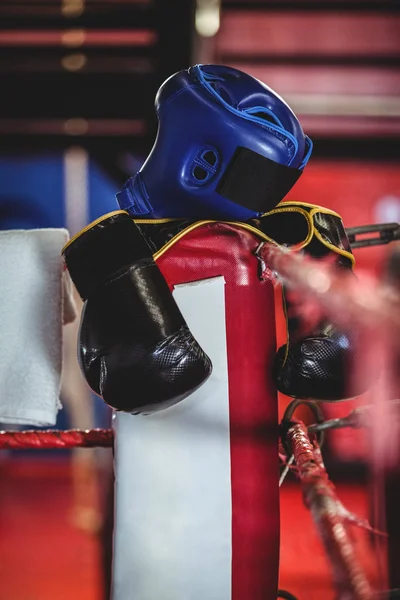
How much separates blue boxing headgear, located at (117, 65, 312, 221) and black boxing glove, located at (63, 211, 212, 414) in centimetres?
11

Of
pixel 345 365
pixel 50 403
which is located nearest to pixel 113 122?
pixel 50 403

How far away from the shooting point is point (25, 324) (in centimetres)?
98

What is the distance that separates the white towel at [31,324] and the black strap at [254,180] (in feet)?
1.16

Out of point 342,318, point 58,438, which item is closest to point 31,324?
→ point 58,438

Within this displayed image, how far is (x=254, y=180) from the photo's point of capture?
0.81m

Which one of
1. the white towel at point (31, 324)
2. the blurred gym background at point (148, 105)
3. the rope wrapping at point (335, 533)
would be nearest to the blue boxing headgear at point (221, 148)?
the white towel at point (31, 324)

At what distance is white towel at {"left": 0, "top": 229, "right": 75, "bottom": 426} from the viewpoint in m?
0.96

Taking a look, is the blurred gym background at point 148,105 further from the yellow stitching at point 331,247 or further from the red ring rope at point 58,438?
the yellow stitching at point 331,247

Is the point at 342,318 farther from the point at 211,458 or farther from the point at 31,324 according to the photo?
the point at 31,324

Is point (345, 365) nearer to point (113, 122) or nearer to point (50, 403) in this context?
point (50, 403)

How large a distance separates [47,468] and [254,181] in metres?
3.08

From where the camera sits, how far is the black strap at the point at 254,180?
0.78m

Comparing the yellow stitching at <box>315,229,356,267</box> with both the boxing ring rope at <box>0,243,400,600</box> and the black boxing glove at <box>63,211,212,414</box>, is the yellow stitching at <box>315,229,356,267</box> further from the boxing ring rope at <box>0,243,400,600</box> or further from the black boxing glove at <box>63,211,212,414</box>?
the black boxing glove at <box>63,211,212,414</box>

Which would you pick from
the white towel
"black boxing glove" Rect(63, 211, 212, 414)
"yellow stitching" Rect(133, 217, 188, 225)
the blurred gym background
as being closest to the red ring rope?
the white towel
